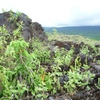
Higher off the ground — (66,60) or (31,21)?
(31,21)

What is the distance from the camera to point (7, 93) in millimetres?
5164

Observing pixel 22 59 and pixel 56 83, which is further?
pixel 56 83

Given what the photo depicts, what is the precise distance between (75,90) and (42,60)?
366 centimetres

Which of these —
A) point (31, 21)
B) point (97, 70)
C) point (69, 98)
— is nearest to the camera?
point (69, 98)

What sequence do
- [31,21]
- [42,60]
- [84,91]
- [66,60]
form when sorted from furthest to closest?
[31,21] < [42,60] < [66,60] < [84,91]

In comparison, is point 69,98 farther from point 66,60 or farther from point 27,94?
point 66,60

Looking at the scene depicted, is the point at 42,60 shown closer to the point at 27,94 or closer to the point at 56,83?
the point at 56,83

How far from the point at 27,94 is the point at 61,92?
0.83 meters

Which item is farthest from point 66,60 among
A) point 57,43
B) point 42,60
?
point 57,43

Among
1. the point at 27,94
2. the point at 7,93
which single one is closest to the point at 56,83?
the point at 27,94

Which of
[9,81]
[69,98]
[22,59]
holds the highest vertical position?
[22,59]

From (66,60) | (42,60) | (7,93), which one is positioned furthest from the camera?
(42,60)

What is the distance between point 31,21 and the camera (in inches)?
602

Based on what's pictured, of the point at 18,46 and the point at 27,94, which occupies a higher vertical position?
the point at 18,46
